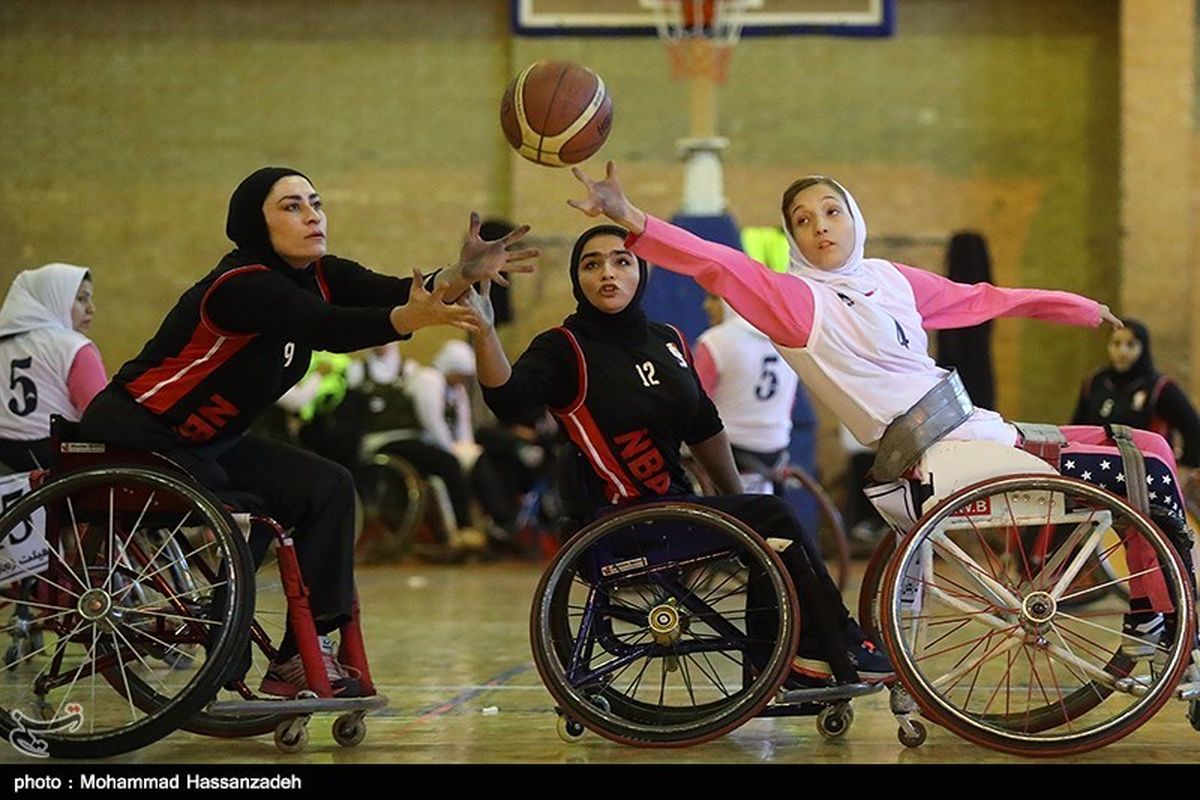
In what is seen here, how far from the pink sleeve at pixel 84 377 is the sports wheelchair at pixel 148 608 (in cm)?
156

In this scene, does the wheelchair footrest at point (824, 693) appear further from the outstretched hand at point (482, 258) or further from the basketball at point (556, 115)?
the basketball at point (556, 115)

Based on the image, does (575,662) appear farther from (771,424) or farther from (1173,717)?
(771,424)

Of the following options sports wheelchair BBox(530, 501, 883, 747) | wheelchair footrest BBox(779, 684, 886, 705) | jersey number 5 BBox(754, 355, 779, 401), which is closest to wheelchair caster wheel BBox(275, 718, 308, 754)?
sports wheelchair BBox(530, 501, 883, 747)

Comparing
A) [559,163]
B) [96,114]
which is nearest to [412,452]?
[96,114]

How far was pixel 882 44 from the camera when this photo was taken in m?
13.3

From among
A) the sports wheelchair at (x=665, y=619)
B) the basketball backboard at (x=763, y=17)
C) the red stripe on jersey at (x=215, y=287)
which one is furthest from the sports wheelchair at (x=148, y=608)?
the basketball backboard at (x=763, y=17)

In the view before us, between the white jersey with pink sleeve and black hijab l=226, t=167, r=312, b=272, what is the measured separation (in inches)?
33.1

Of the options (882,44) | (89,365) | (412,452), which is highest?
(882,44)

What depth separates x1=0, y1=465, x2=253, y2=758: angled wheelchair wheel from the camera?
3410 millimetres

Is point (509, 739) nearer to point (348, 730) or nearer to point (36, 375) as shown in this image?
point (348, 730)

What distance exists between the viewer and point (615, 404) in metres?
3.88

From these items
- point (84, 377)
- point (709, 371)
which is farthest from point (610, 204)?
point (709, 371)
